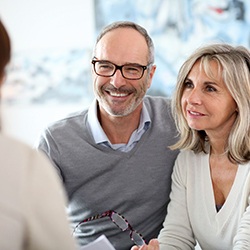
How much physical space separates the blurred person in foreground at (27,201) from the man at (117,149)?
3.39ft

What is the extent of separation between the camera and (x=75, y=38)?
→ 394 centimetres

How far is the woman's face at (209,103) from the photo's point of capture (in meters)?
1.72

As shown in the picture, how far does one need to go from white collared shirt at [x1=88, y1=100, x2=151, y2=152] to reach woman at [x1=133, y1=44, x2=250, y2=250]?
18cm

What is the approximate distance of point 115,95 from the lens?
1.91m

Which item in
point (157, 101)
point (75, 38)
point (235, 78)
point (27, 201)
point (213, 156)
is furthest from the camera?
point (75, 38)

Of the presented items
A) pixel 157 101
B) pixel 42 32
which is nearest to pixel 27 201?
pixel 157 101

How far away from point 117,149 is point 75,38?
2.19 metres

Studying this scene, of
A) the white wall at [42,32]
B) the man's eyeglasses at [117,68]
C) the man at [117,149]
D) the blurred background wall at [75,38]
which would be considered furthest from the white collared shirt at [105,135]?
the white wall at [42,32]

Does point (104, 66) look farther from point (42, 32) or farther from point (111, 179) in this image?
point (42, 32)

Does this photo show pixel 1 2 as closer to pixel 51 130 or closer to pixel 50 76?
pixel 50 76

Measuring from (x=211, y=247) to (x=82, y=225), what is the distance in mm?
464

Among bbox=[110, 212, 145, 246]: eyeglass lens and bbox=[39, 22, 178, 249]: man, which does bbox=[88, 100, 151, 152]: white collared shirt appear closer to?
bbox=[39, 22, 178, 249]: man

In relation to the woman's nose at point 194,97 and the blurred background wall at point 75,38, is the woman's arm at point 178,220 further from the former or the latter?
the blurred background wall at point 75,38

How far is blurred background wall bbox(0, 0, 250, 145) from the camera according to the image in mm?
3447
